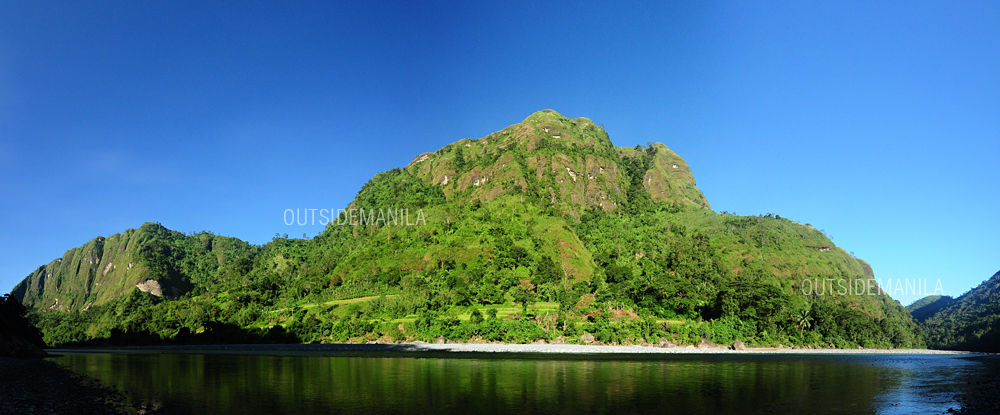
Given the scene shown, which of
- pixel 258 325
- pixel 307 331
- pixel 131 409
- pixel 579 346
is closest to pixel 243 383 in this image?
pixel 131 409

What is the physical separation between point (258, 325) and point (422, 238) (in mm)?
51856

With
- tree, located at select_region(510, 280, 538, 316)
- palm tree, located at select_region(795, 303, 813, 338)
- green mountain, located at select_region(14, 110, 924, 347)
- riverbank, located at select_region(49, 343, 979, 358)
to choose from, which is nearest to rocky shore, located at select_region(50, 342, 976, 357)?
riverbank, located at select_region(49, 343, 979, 358)

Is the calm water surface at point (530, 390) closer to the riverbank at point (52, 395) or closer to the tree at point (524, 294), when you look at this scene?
the riverbank at point (52, 395)

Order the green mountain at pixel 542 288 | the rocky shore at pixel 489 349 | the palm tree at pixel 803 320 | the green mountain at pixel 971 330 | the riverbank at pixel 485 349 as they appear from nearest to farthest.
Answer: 1. the riverbank at pixel 485 349
2. the rocky shore at pixel 489 349
3. the green mountain at pixel 542 288
4. the palm tree at pixel 803 320
5. the green mountain at pixel 971 330

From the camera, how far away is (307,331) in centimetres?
10769

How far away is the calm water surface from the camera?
100 feet

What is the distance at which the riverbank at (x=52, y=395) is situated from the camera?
83.5 ft

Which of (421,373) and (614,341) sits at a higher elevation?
(421,373)

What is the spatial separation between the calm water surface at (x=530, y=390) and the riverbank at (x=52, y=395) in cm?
184

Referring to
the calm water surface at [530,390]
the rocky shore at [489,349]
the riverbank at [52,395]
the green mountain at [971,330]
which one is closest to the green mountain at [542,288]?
the rocky shore at [489,349]

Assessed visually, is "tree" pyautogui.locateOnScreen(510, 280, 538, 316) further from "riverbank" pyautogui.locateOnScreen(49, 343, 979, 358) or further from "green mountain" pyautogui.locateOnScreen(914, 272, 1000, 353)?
"green mountain" pyautogui.locateOnScreen(914, 272, 1000, 353)

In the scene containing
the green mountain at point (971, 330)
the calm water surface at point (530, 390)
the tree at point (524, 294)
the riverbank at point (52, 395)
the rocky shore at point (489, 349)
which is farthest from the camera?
the green mountain at point (971, 330)

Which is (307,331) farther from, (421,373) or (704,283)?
(704,283)

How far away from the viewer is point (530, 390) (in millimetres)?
37875
